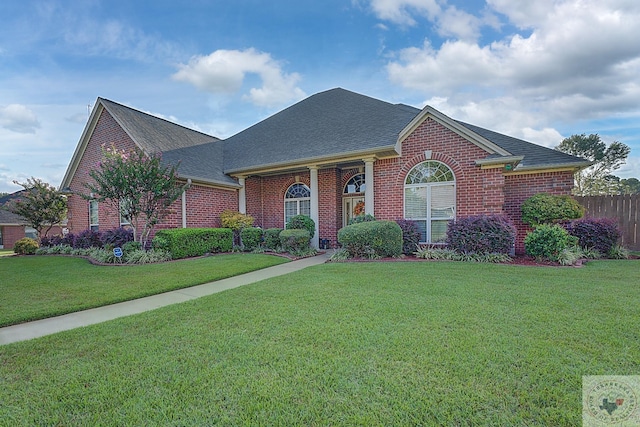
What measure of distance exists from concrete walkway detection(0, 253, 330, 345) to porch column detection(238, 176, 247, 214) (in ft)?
23.1

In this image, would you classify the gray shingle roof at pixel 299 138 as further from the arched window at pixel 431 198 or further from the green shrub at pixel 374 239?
the green shrub at pixel 374 239

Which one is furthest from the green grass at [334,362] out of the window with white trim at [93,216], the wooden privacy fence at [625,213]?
the window with white trim at [93,216]

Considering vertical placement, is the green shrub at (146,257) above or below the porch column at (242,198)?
below

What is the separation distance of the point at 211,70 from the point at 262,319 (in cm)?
1468

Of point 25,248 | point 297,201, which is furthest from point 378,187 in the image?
point 25,248

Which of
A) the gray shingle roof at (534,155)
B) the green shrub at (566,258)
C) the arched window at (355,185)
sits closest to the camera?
the green shrub at (566,258)

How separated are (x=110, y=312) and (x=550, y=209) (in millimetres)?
11140

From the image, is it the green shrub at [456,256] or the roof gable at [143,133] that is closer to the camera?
the green shrub at [456,256]

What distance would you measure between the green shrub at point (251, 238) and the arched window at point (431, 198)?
5.78m

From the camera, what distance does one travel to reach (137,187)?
930 cm

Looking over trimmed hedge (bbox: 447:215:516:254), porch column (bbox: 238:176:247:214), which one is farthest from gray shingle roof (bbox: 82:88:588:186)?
trimmed hedge (bbox: 447:215:516:254)

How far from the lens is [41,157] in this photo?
13375 millimetres

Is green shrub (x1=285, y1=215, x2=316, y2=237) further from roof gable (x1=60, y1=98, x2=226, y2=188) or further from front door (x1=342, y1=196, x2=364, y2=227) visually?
roof gable (x1=60, y1=98, x2=226, y2=188)

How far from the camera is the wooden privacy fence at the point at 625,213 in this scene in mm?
10023
